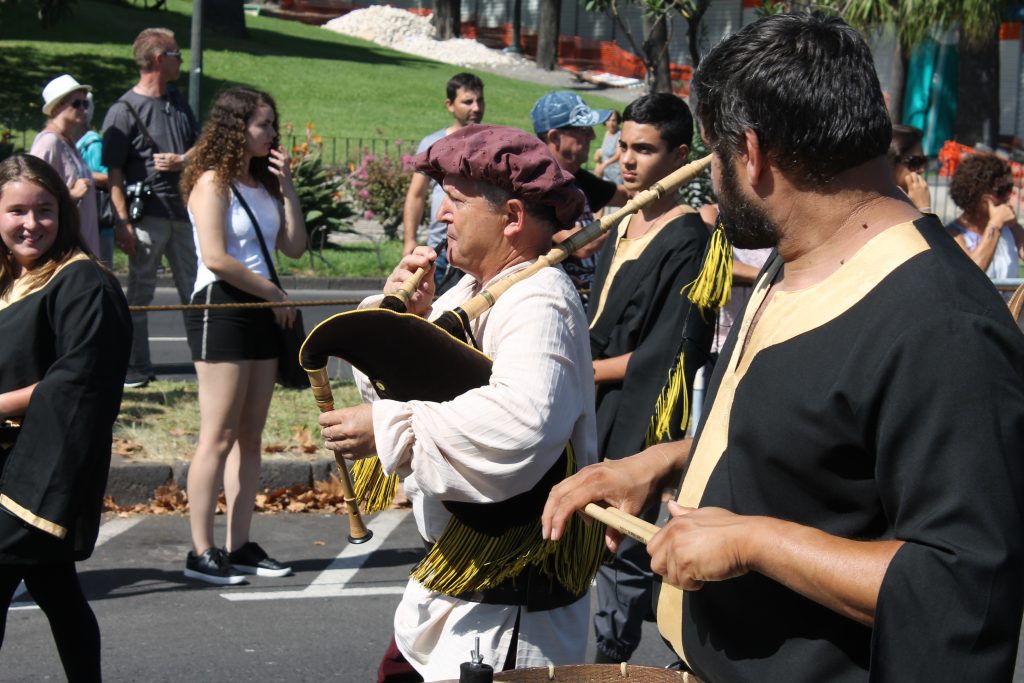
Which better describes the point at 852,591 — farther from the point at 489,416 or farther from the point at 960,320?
the point at 489,416

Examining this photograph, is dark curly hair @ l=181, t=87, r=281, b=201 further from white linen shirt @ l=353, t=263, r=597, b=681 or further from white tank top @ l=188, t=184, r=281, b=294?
white linen shirt @ l=353, t=263, r=597, b=681

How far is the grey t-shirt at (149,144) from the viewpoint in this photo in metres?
8.48

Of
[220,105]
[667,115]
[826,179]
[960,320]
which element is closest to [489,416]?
[826,179]

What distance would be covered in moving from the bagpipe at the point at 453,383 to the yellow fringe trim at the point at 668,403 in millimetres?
1664

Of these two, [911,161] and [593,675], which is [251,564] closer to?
[593,675]

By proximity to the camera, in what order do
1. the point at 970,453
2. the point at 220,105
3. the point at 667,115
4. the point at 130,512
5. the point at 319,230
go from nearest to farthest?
the point at 970,453
the point at 667,115
the point at 220,105
the point at 130,512
the point at 319,230

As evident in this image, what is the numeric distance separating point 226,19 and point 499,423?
143 feet

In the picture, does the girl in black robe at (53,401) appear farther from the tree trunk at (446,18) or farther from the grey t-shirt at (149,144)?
the tree trunk at (446,18)

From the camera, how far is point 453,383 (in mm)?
2475

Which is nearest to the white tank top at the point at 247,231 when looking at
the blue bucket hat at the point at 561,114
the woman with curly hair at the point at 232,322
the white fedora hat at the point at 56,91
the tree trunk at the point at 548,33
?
the woman with curly hair at the point at 232,322

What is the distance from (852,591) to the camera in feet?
5.52

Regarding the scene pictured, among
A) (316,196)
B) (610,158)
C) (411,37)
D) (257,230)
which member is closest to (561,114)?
(257,230)

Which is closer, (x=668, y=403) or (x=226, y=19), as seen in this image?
(x=668, y=403)

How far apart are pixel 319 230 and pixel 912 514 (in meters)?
15.1
